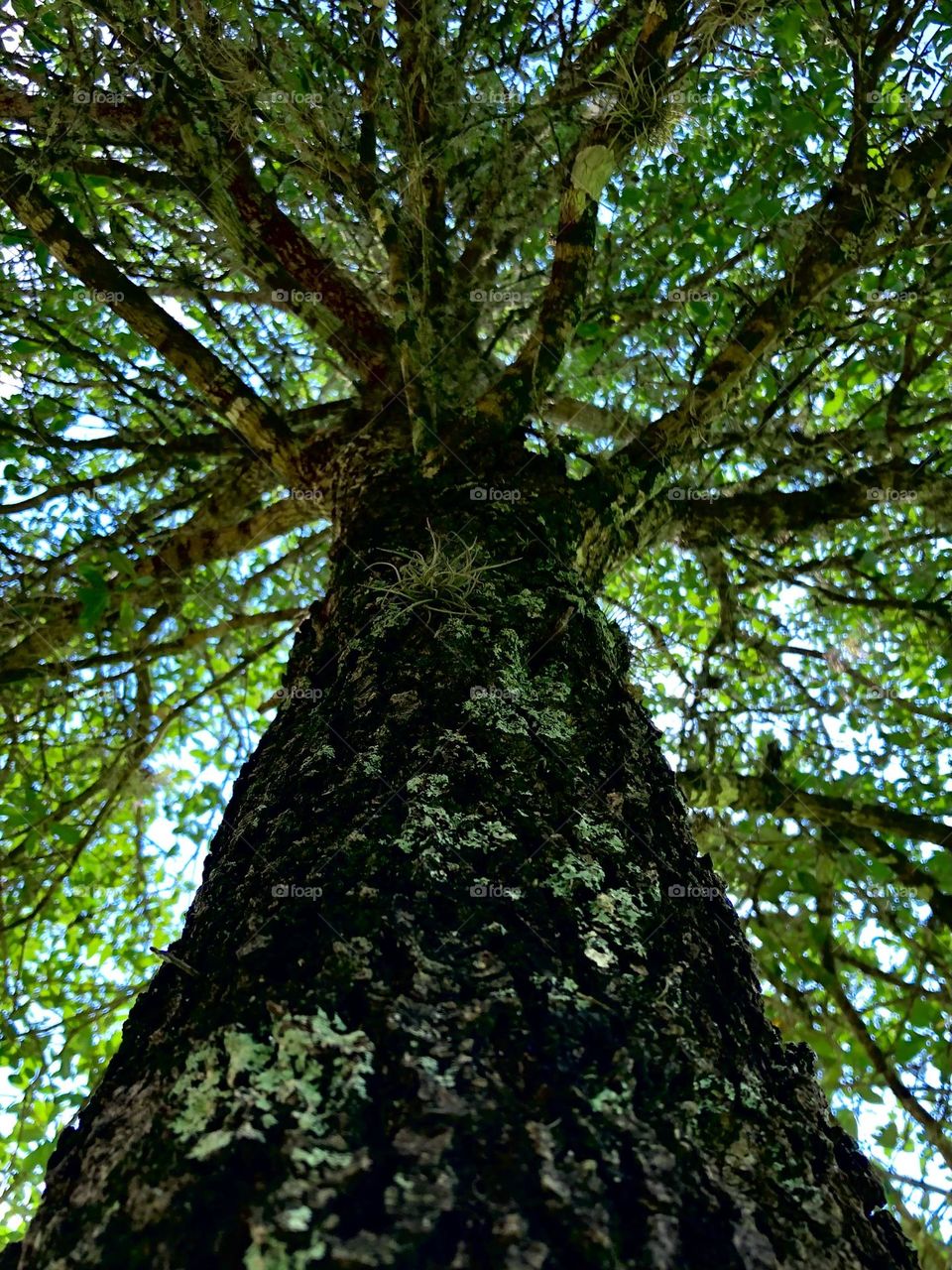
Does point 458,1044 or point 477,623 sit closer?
point 458,1044

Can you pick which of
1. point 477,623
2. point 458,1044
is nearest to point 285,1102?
point 458,1044

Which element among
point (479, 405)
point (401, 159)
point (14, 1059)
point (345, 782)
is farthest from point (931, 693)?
point (14, 1059)

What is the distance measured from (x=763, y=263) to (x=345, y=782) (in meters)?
3.90

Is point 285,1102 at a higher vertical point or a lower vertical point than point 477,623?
lower

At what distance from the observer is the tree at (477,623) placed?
1.07m

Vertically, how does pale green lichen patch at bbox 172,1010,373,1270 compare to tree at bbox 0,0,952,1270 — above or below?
below

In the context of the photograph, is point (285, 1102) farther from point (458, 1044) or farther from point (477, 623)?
point (477, 623)

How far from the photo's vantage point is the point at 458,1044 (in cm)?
115

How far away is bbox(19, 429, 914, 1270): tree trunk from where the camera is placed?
0.95 meters

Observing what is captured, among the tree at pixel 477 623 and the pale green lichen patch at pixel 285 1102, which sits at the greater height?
the tree at pixel 477 623

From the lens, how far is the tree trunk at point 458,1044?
37.5 inches

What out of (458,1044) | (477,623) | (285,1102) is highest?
(477,623)

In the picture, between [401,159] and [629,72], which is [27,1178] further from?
[629,72]

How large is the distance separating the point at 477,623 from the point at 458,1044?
3.96 ft
